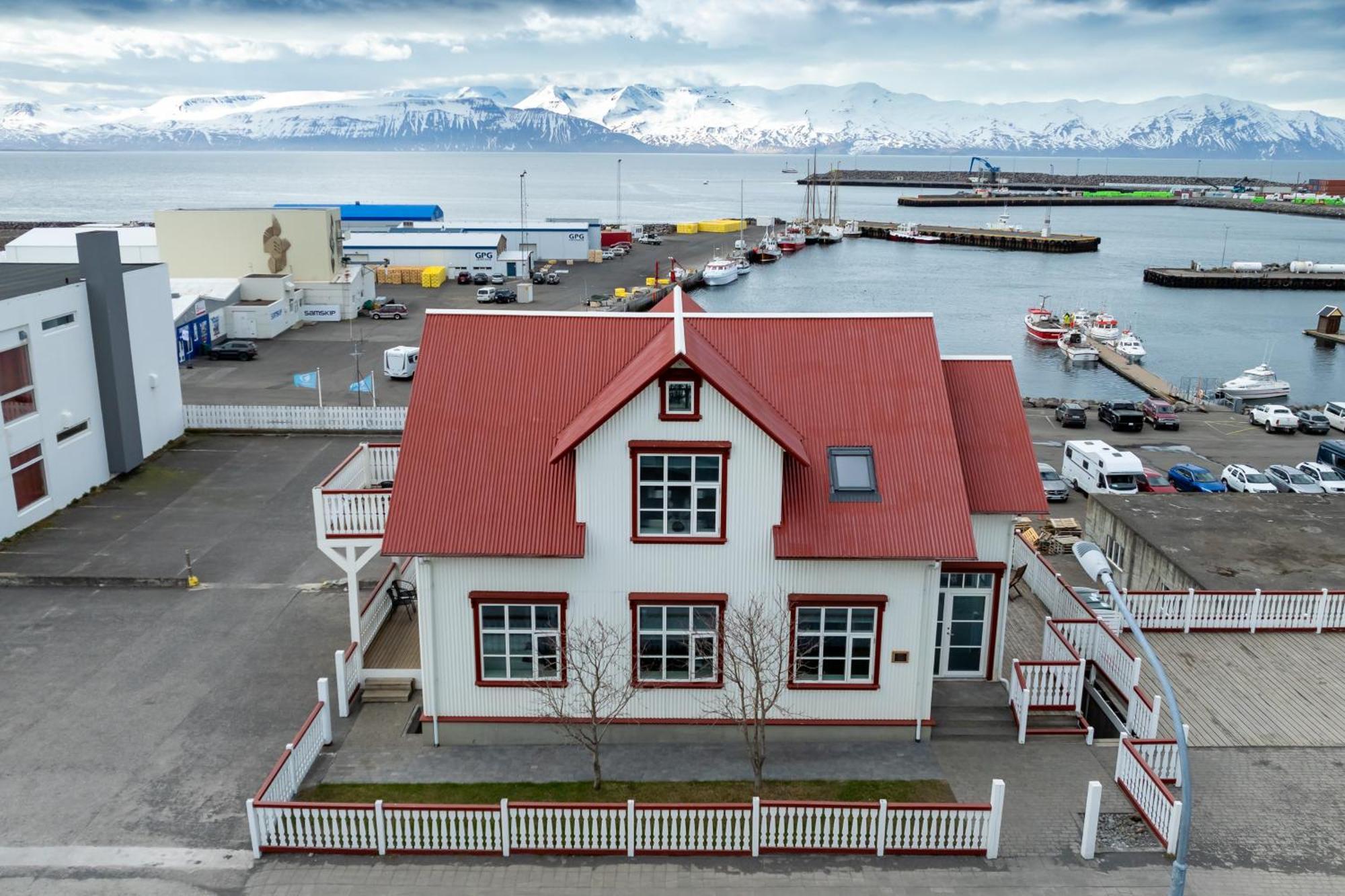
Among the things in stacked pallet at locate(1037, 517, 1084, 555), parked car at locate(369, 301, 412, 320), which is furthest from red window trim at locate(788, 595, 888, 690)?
parked car at locate(369, 301, 412, 320)

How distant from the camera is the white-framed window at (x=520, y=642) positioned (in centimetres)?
1888

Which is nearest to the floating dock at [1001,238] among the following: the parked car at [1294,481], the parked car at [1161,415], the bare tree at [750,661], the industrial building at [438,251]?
the industrial building at [438,251]

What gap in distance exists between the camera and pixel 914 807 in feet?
A: 52.6

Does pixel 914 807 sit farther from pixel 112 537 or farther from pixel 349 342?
pixel 349 342

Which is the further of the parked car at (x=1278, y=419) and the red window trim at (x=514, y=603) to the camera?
the parked car at (x=1278, y=419)

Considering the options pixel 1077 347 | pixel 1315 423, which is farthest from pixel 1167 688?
pixel 1077 347

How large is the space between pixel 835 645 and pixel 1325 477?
94.8 feet

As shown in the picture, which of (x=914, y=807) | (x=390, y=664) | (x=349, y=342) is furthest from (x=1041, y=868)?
(x=349, y=342)

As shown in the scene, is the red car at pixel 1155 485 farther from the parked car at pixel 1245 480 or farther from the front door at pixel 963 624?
the front door at pixel 963 624

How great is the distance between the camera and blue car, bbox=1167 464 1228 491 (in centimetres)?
3778

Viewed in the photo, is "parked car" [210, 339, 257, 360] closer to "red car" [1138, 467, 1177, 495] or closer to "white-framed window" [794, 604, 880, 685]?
"red car" [1138, 467, 1177, 495]

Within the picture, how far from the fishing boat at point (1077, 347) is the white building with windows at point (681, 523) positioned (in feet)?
196

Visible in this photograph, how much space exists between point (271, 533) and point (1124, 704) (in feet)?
77.4

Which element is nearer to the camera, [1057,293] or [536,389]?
[536,389]
